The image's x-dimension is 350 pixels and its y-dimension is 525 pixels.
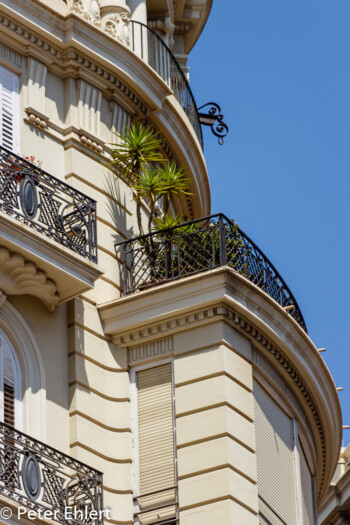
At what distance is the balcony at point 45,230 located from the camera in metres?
20.9

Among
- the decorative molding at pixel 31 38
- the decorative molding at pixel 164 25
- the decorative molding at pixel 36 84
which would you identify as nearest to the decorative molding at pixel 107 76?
the decorative molding at pixel 31 38

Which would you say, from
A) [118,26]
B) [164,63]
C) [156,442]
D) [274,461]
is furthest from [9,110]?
[274,461]

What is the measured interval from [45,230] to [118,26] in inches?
199

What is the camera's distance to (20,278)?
21.1 metres

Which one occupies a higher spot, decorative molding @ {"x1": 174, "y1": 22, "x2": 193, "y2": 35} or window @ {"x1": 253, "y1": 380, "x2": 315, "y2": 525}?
decorative molding @ {"x1": 174, "y1": 22, "x2": 193, "y2": 35}

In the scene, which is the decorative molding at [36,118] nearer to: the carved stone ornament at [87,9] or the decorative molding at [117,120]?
the decorative molding at [117,120]

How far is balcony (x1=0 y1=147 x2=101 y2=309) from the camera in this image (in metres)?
20.9

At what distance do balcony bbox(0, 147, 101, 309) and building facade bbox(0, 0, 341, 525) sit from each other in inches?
1.0

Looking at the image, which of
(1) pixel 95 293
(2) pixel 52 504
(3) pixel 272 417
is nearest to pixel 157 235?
(1) pixel 95 293

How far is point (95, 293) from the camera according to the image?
22.6 m

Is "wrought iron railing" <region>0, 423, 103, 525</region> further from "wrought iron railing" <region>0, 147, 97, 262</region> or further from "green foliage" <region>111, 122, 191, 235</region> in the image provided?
"green foliage" <region>111, 122, 191, 235</region>

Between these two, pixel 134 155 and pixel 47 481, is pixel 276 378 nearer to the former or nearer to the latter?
pixel 134 155

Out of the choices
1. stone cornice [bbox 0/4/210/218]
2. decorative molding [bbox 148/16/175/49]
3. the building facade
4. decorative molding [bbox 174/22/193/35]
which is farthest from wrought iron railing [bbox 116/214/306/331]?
decorative molding [bbox 174/22/193/35]

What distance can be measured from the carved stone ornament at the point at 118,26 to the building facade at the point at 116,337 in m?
0.04
